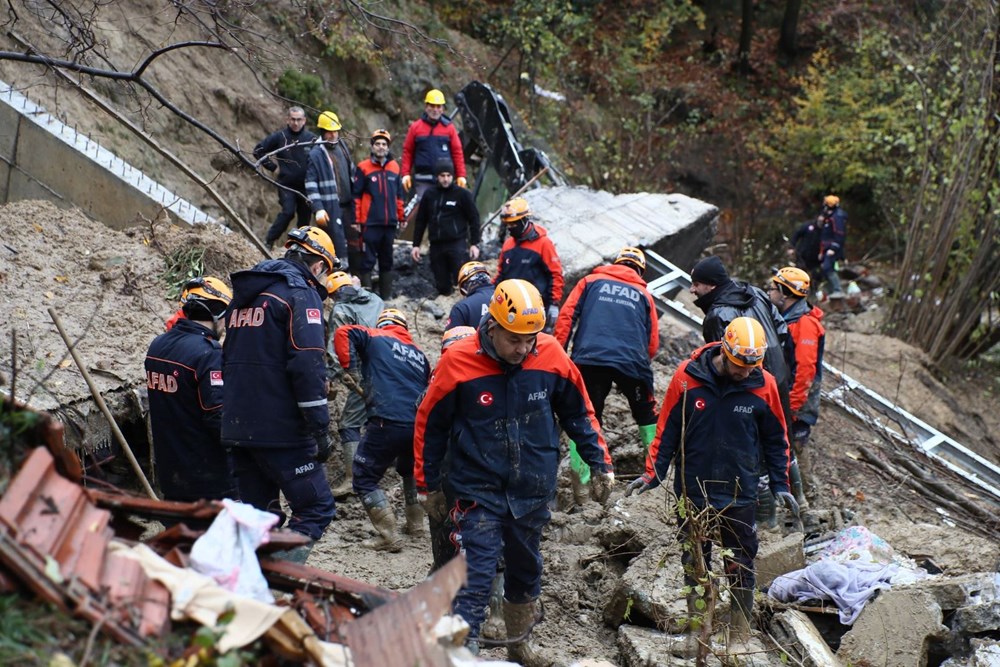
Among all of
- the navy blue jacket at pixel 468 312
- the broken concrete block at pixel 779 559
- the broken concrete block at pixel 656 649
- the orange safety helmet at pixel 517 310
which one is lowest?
the broken concrete block at pixel 656 649

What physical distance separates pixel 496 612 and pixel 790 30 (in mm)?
19880

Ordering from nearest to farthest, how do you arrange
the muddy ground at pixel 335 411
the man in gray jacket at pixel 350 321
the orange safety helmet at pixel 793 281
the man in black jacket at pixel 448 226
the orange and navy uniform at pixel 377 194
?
the muddy ground at pixel 335 411 → the man in gray jacket at pixel 350 321 → the orange safety helmet at pixel 793 281 → the orange and navy uniform at pixel 377 194 → the man in black jacket at pixel 448 226

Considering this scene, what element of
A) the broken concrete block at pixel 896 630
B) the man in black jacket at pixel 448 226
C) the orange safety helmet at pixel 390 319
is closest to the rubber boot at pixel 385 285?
the man in black jacket at pixel 448 226

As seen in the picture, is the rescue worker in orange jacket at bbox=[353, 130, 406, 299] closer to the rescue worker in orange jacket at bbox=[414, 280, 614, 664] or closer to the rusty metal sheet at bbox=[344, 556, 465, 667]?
the rescue worker in orange jacket at bbox=[414, 280, 614, 664]

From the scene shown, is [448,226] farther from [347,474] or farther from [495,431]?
[495,431]

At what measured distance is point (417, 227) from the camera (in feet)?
35.5

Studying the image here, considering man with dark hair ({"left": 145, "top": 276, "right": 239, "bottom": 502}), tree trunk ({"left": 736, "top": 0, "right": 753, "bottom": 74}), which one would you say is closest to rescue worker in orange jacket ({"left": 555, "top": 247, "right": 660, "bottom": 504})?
A: man with dark hair ({"left": 145, "top": 276, "right": 239, "bottom": 502})

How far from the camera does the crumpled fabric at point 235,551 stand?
3.38m

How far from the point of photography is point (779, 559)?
272 inches

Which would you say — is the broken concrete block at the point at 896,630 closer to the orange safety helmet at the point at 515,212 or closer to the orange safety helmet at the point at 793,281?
the orange safety helmet at the point at 793,281

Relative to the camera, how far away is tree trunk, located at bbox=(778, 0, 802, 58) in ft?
73.4

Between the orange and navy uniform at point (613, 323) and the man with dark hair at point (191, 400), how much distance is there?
106 inches

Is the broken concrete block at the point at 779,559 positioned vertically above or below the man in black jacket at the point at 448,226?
below

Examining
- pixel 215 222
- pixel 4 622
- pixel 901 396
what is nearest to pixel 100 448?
pixel 215 222
